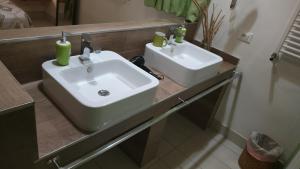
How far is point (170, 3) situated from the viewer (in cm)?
200

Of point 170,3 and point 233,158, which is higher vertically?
point 170,3

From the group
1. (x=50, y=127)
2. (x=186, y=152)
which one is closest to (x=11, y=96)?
(x=50, y=127)

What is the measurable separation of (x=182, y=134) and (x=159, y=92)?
988 mm

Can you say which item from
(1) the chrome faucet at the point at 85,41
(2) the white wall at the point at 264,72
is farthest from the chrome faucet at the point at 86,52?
(2) the white wall at the point at 264,72

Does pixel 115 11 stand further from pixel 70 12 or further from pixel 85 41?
pixel 85 41

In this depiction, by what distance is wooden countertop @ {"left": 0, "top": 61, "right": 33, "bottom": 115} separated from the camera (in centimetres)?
62

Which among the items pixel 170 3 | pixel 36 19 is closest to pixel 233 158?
pixel 170 3

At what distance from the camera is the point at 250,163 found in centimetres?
187

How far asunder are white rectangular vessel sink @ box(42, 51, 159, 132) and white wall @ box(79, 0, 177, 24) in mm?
1059

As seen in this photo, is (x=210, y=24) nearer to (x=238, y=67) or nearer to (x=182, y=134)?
(x=238, y=67)

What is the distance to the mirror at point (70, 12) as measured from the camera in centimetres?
229

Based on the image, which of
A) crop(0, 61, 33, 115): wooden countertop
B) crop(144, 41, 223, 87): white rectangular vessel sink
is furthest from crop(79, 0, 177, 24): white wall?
crop(0, 61, 33, 115): wooden countertop

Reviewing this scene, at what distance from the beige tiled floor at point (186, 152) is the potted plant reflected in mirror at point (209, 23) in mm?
855

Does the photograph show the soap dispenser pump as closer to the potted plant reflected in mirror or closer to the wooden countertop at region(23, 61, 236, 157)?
the wooden countertop at region(23, 61, 236, 157)
